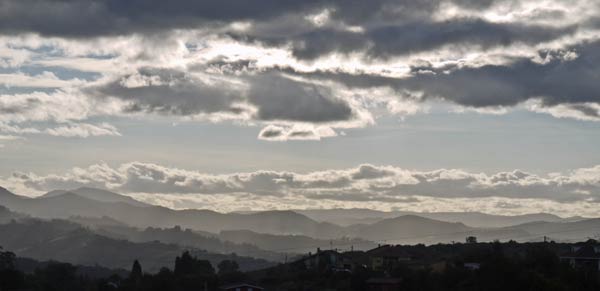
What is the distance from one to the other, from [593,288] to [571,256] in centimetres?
3060

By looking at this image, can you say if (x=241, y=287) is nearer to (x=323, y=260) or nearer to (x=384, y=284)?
(x=384, y=284)

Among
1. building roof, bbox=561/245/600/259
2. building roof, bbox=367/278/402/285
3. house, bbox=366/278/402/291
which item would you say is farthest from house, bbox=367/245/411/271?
building roof, bbox=561/245/600/259

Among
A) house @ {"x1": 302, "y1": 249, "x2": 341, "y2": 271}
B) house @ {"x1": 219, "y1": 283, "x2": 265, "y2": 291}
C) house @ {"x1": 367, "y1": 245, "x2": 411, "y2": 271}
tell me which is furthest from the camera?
house @ {"x1": 367, "y1": 245, "x2": 411, "y2": 271}

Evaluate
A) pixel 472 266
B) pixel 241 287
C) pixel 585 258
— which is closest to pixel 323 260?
pixel 241 287

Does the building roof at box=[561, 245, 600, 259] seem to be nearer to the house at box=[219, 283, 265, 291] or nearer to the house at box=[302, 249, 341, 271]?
the house at box=[302, 249, 341, 271]

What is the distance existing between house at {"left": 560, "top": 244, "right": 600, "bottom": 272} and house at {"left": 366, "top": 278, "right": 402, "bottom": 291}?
28.5 meters

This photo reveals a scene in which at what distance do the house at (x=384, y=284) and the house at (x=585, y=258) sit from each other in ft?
93.5

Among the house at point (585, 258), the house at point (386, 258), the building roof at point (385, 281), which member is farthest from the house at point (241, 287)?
the house at point (585, 258)

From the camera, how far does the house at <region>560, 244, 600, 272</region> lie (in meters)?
149

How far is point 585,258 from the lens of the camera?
150750 millimetres

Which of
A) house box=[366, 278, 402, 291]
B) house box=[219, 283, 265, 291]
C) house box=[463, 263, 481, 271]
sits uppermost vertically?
house box=[463, 263, 481, 271]

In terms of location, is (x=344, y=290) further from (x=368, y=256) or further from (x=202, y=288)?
(x=368, y=256)

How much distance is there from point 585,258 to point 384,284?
3491 centimetres

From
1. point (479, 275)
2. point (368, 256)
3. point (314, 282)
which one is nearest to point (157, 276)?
point (314, 282)
